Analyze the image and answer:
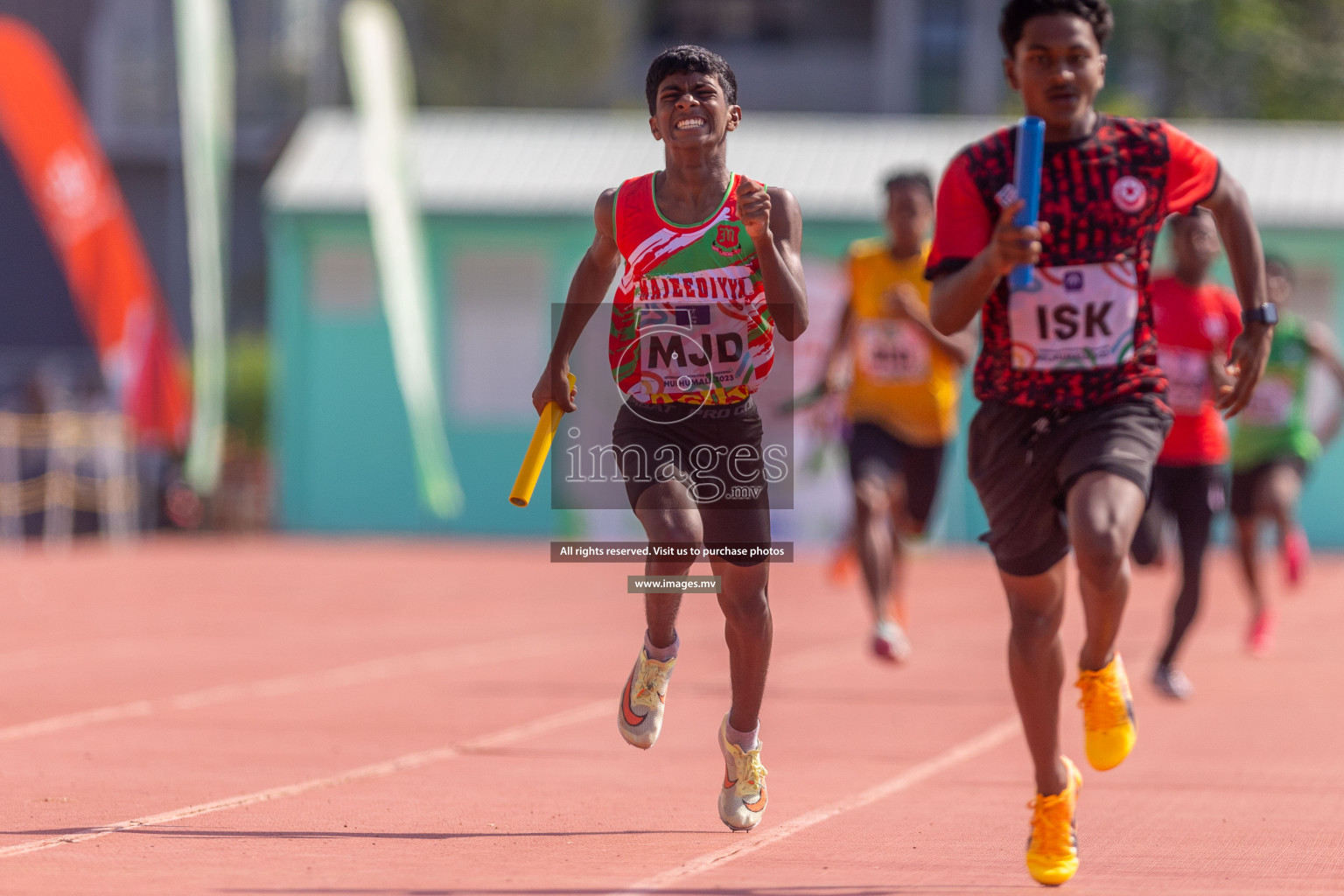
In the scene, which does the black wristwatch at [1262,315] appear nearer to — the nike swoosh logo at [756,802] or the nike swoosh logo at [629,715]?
the nike swoosh logo at [756,802]

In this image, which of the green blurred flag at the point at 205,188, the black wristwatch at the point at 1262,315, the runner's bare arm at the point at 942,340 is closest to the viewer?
the black wristwatch at the point at 1262,315

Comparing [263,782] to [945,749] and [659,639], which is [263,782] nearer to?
[659,639]

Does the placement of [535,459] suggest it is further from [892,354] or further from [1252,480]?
[1252,480]

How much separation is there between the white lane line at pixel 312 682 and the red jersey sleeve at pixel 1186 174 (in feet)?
15.7

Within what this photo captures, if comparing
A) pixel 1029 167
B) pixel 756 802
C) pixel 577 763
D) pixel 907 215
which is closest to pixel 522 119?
pixel 907 215

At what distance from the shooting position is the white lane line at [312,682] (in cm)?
830

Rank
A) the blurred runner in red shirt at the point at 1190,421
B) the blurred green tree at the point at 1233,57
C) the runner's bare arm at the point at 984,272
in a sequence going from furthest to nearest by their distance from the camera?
the blurred green tree at the point at 1233,57
the blurred runner in red shirt at the point at 1190,421
the runner's bare arm at the point at 984,272

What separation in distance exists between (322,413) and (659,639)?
19421 mm

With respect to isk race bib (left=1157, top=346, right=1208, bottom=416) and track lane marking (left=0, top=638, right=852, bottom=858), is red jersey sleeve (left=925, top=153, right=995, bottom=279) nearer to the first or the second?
track lane marking (left=0, top=638, right=852, bottom=858)

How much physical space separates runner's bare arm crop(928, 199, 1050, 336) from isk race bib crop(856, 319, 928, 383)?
17.7ft

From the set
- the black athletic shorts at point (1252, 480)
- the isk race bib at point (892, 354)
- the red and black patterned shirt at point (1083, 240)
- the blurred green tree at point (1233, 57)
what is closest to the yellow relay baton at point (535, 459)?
the red and black patterned shirt at point (1083, 240)

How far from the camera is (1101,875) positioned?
201 inches

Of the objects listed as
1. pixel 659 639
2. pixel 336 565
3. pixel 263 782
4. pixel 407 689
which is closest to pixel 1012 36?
pixel 659 639

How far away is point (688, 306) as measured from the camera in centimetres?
565
